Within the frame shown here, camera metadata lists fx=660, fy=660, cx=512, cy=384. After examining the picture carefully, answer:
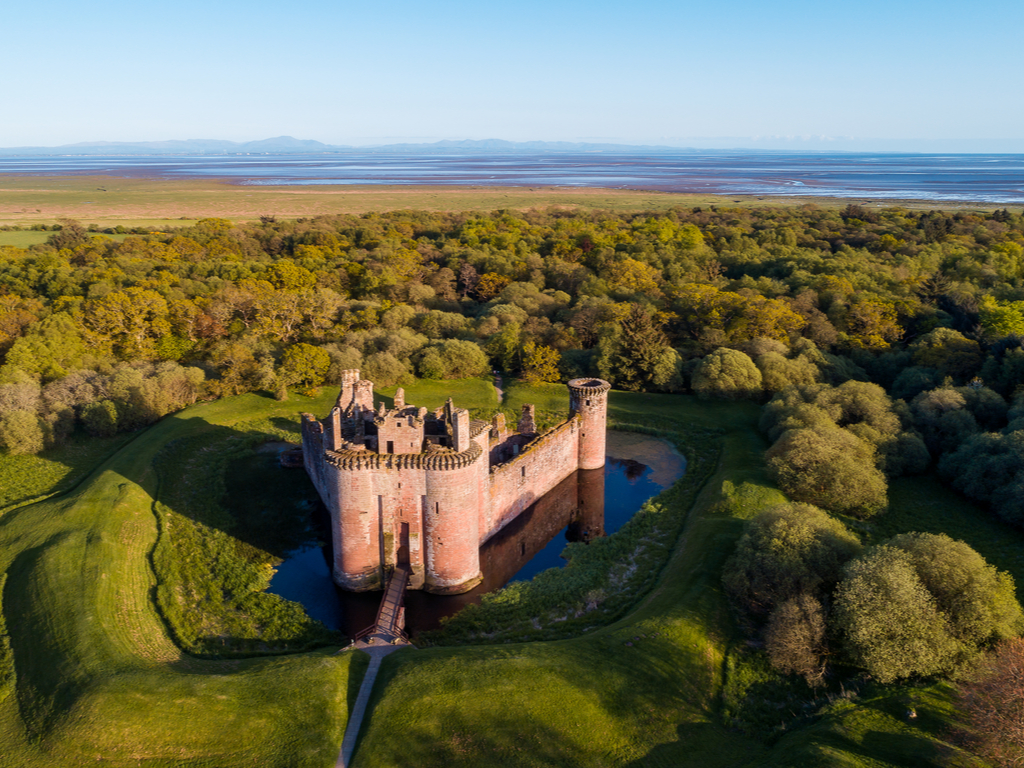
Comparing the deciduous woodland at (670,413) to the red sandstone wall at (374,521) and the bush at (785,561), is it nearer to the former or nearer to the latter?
the bush at (785,561)

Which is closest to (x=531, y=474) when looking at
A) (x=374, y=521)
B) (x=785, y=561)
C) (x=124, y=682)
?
(x=374, y=521)

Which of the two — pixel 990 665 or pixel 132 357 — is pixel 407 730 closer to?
pixel 990 665

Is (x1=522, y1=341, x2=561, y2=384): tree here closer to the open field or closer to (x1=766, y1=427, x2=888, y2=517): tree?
(x1=766, y1=427, x2=888, y2=517): tree

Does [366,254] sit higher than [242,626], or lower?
higher

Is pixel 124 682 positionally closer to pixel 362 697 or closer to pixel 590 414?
pixel 362 697

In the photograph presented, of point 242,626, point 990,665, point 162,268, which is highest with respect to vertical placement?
point 162,268

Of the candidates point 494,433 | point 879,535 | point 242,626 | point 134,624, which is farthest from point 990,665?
point 134,624

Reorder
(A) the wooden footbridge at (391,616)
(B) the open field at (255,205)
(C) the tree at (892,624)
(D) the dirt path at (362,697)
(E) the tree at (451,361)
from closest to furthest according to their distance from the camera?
(D) the dirt path at (362,697)
(C) the tree at (892,624)
(A) the wooden footbridge at (391,616)
(E) the tree at (451,361)
(B) the open field at (255,205)

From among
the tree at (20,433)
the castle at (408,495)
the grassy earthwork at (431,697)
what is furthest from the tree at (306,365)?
the grassy earthwork at (431,697)
